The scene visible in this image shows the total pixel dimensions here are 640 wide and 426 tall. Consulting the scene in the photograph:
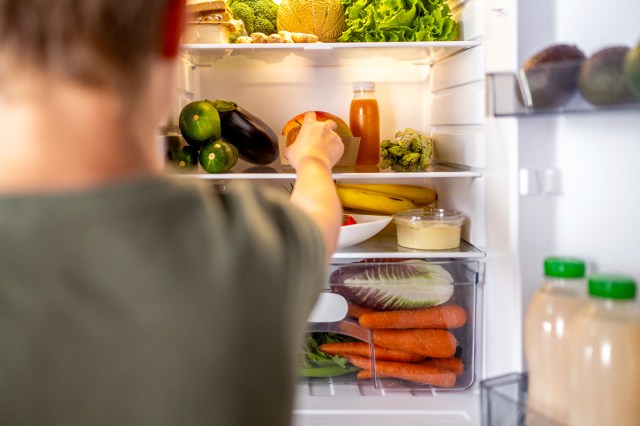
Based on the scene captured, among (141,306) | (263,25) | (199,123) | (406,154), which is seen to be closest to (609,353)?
(141,306)

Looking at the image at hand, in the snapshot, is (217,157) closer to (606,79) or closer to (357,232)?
(357,232)

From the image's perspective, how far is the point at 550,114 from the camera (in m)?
1.16

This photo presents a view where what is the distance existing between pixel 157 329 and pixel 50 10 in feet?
0.95

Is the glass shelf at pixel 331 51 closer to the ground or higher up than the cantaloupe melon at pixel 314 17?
closer to the ground

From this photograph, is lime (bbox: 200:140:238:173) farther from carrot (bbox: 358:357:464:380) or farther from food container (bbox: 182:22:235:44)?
carrot (bbox: 358:357:464:380)

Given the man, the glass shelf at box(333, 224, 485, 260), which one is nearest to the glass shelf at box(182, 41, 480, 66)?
the glass shelf at box(333, 224, 485, 260)

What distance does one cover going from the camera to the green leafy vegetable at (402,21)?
1933mm

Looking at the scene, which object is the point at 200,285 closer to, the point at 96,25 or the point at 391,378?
the point at 96,25

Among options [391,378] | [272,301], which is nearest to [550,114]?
[272,301]

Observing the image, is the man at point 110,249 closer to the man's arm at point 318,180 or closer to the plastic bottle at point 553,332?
the man's arm at point 318,180

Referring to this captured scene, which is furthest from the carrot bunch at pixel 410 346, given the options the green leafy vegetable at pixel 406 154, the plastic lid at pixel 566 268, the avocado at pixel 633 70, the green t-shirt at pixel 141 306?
the green t-shirt at pixel 141 306

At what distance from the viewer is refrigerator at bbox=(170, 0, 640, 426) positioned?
51.7 inches

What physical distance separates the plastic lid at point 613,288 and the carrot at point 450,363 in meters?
0.77

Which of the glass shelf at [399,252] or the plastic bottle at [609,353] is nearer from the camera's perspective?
the plastic bottle at [609,353]
